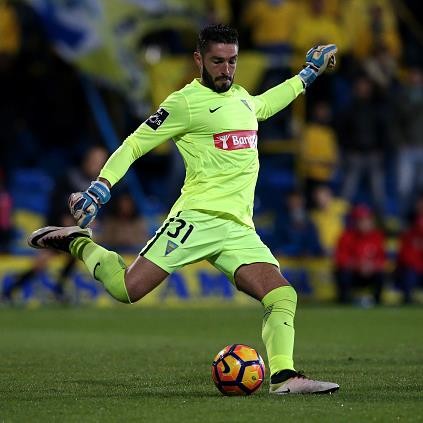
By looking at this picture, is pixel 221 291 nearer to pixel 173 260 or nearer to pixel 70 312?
pixel 70 312

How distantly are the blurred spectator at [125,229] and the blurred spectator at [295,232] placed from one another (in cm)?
A: 247

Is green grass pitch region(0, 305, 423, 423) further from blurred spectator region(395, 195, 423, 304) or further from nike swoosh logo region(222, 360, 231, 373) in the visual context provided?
blurred spectator region(395, 195, 423, 304)

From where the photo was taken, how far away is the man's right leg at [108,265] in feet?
26.5

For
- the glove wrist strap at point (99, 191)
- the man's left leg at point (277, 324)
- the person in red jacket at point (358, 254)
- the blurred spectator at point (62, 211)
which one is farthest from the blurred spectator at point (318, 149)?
the glove wrist strap at point (99, 191)

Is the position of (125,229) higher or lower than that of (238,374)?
higher

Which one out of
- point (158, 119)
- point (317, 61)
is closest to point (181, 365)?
point (158, 119)

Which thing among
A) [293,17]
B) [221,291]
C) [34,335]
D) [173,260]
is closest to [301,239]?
[221,291]

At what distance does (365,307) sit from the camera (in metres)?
18.9

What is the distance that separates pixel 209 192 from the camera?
26.9 ft


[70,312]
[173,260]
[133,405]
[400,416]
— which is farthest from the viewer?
[70,312]

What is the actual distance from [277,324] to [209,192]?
103 cm

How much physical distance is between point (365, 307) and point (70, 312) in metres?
4.78

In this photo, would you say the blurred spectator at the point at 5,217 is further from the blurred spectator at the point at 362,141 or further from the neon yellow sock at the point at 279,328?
the neon yellow sock at the point at 279,328

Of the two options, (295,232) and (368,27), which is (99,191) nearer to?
(295,232)
